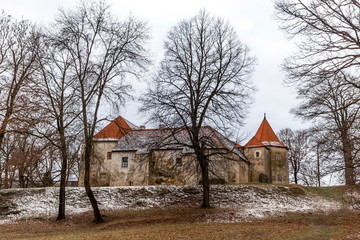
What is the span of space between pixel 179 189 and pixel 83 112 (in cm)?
1041

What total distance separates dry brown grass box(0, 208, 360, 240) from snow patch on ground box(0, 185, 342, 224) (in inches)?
69.9

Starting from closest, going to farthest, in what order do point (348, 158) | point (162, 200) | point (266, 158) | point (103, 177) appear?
1. point (348, 158)
2. point (162, 200)
3. point (103, 177)
4. point (266, 158)

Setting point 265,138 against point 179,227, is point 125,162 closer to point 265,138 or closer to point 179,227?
point 265,138

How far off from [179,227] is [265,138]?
27.7 m

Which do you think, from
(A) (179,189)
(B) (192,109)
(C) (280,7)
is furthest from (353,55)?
(A) (179,189)

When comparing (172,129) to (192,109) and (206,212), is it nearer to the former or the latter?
(192,109)

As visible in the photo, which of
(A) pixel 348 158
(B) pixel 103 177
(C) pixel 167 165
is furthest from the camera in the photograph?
(B) pixel 103 177

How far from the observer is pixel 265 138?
43.2 metres

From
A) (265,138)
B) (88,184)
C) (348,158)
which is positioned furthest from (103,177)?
(348,158)

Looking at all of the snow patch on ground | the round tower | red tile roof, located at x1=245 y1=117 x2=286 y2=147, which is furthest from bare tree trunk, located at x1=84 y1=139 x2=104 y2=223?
red tile roof, located at x1=245 y1=117 x2=286 y2=147

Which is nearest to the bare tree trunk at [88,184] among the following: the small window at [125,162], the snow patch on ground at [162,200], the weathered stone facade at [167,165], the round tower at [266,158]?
the snow patch on ground at [162,200]

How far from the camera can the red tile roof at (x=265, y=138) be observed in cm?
4195

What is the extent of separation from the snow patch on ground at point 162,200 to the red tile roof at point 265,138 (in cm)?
1401

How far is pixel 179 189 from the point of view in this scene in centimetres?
2841
